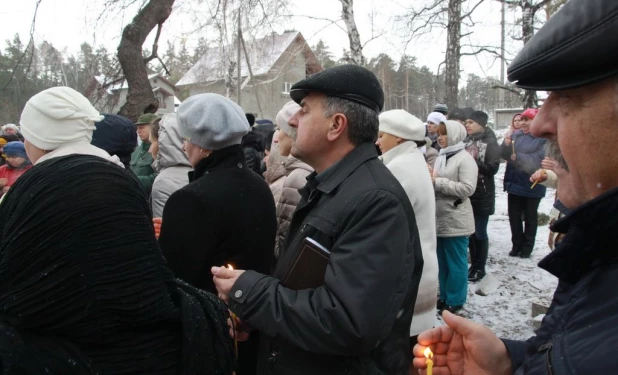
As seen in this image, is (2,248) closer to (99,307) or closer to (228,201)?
(99,307)

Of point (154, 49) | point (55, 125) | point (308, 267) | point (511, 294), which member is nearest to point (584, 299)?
point (308, 267)

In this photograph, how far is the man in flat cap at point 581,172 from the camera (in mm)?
762

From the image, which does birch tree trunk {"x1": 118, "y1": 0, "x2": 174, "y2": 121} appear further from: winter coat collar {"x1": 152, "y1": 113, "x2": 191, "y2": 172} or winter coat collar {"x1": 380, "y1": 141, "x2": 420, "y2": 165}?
winter coat collar {"x1": 380, "y1": 141, "x2": 420, "y2": 165}

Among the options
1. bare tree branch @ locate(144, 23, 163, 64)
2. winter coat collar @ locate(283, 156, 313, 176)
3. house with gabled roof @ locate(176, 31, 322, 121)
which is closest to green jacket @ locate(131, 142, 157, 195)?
winter coat collar @ locate(283, 156, 313, 176)

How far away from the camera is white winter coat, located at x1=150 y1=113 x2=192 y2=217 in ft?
10.6

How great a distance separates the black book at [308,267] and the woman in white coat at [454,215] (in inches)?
134

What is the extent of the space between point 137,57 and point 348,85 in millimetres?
8204

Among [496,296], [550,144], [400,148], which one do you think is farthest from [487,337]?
[496,296]

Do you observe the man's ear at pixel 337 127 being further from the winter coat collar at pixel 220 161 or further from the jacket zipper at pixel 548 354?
the jacket zipper at pixel 548 354

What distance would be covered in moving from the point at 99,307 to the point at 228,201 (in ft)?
2.87

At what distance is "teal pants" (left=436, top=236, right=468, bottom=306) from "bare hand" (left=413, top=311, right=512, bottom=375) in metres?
3.51

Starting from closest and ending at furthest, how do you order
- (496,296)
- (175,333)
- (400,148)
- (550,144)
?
(550,144), (175,333), (400,148), (496,296)

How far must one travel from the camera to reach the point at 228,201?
7.02 ft

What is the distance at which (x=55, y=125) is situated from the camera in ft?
6.17
